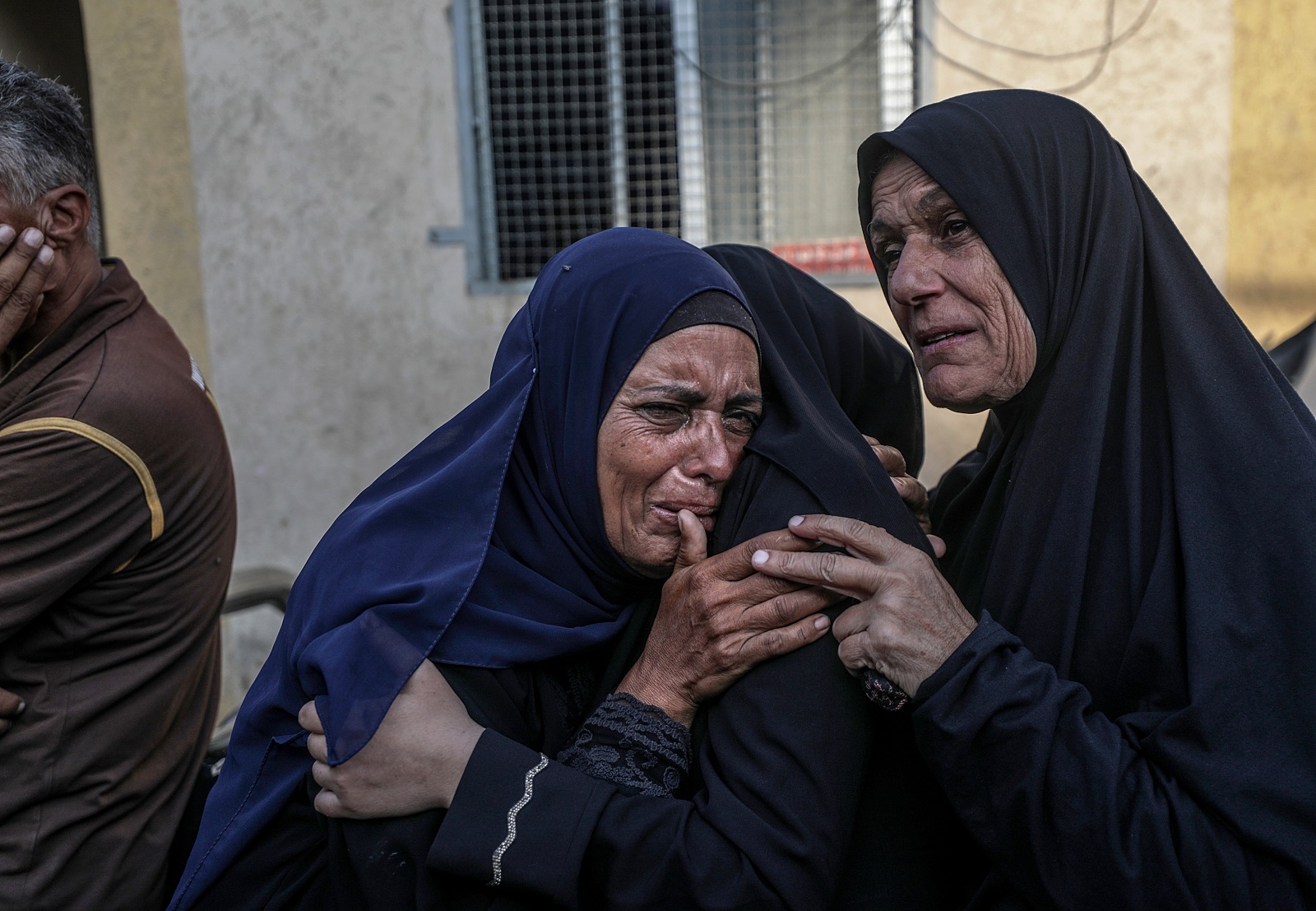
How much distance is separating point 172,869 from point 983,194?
7.82 feet

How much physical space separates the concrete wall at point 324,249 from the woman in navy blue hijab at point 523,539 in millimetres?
3484

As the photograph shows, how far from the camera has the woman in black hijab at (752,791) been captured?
1.58m

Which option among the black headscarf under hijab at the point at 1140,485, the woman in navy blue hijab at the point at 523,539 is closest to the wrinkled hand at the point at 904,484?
the black headscarf under hijab at the point at 1140,485

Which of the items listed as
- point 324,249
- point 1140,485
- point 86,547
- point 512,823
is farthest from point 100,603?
point 324,249

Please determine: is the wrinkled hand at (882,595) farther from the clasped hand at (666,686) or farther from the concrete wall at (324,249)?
the concrete wall at (324,249)

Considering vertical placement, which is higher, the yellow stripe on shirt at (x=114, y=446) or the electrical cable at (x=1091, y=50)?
the electrical cable at (x=1091, y=50)

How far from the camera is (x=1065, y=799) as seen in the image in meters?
1.49

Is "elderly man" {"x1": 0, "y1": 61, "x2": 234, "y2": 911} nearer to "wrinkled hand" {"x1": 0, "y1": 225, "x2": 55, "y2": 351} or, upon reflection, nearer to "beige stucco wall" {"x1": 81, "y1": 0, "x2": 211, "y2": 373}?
"wrinkled hand" {"x1": 0, "y1": 225, "x2": 55, "y2": 351}

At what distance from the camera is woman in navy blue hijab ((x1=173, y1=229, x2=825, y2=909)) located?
184 centimetres

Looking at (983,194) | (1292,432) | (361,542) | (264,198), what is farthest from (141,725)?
(264,198)

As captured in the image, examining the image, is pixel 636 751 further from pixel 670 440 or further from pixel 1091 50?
pixel 1091 50

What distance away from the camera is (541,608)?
1924 millimetres

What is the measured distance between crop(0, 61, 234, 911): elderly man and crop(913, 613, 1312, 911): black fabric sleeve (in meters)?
1.84

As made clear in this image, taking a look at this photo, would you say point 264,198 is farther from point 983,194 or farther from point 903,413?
point 983,194
